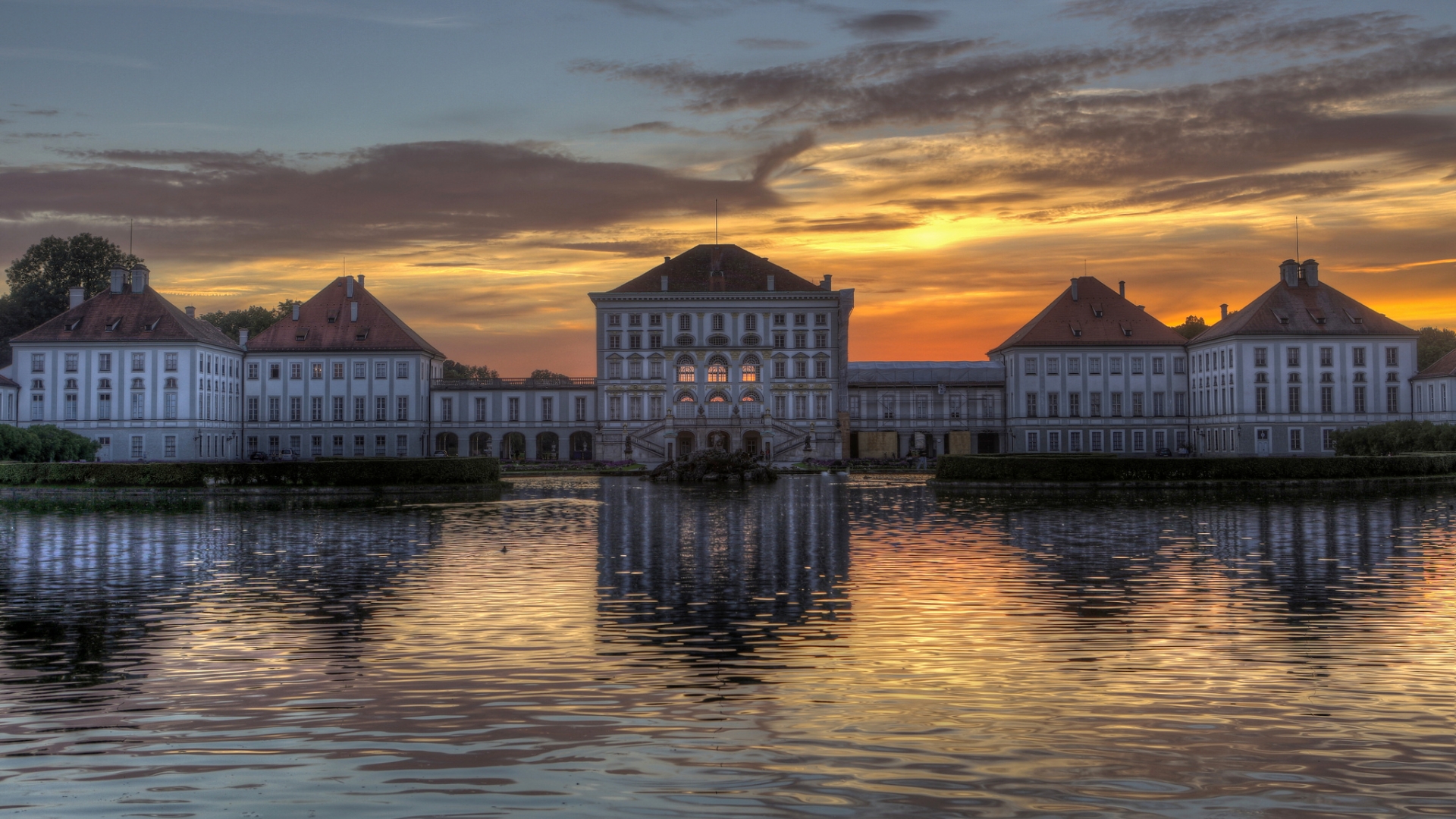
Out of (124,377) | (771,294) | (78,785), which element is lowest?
(78,785)

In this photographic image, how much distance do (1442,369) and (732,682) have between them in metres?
90.5

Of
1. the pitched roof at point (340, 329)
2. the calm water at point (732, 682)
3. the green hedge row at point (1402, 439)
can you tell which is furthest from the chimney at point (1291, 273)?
the calm water at point (732, 682)

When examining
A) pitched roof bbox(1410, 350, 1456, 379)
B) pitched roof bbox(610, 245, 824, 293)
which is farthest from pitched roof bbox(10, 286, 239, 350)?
pitched roof bbox(1410, 350, 1456, 379)

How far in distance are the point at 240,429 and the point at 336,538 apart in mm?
79338

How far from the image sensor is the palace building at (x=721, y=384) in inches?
3942

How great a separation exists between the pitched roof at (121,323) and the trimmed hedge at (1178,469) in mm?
63869

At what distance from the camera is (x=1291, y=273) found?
97.0 metres

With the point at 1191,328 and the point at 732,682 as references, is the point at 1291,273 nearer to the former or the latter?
the point at 1191,328

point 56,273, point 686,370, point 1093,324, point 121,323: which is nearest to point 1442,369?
point 1093,324

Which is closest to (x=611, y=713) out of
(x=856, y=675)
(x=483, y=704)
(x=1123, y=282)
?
(x=483, y=704)

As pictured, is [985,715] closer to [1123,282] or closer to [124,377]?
[124,377]

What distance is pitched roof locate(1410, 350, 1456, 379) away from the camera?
284 ft

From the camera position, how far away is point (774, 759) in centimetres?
914

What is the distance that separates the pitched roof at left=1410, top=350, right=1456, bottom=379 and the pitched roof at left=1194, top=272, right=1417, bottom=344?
3868mm
